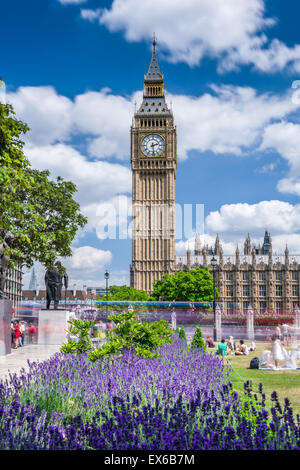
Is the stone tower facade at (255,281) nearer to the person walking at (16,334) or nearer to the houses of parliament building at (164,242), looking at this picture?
the houses of parliament building at (164,242)

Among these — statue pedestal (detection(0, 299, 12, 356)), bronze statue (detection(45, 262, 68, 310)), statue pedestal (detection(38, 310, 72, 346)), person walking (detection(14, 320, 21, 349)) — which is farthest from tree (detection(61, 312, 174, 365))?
bronze statue (detection(45, 262, 68, 310))

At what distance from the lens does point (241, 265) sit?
102688 millimetres

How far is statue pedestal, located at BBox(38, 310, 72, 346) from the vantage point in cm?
2092

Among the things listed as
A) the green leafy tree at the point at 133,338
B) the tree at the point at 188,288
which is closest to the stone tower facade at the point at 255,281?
the tree at the point at 188,288

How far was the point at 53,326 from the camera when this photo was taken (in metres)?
21.0

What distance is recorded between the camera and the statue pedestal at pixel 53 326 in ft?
68.6

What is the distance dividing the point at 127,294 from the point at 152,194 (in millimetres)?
22884

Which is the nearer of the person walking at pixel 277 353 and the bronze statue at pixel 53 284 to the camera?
the person walking at pixel 277 353

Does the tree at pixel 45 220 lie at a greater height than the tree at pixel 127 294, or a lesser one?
greater

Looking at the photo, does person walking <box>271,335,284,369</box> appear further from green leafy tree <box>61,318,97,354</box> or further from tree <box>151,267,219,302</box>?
tree <box>151,267,219,302</box>

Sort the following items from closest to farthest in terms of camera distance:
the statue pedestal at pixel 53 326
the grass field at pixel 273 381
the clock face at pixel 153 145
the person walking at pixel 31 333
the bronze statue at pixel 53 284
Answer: the grass field at pixel 273 381
the statue pedestal at pixel 53 326
the bronze statue at pixel 53 284
the person walking at pixel 31 333
the clock face at pixel 153 145

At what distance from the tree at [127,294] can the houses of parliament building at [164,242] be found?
15.8 feet

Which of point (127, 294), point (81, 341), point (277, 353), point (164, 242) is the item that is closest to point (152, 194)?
point (164, 242)

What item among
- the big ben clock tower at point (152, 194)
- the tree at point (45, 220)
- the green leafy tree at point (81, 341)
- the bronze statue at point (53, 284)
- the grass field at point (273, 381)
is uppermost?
the big ben clock tower at point (152, 194)
